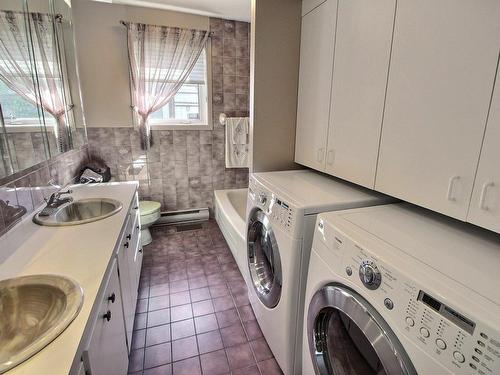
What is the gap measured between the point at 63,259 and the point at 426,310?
1283mm

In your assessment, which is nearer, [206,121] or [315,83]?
[315,83]

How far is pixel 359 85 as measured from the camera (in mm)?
1340

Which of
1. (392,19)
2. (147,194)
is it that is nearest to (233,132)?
(147,194)

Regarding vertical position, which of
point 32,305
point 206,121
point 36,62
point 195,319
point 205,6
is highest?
point 205,6

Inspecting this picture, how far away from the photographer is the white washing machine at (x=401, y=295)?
609 millimetres

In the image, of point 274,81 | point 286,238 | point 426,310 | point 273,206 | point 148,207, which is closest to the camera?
point 426,310

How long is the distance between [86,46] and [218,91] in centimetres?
137

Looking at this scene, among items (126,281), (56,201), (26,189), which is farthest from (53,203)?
(126,281)

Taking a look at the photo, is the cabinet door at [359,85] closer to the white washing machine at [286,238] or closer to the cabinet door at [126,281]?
the white washing machine at [286,238]

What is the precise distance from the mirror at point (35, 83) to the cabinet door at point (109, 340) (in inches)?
28.9

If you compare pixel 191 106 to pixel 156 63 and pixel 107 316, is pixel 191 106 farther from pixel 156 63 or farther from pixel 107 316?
pixel 107 316

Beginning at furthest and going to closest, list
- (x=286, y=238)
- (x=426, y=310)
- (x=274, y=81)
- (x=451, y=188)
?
(x=274, y=81), (x=286, y=238), (x=451, y=188), (x=426, y=310)

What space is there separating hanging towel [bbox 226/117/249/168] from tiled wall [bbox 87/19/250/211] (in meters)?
0.15

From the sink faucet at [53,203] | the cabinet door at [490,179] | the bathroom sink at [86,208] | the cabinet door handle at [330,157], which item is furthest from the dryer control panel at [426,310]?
the sink faucet at [53,203]
